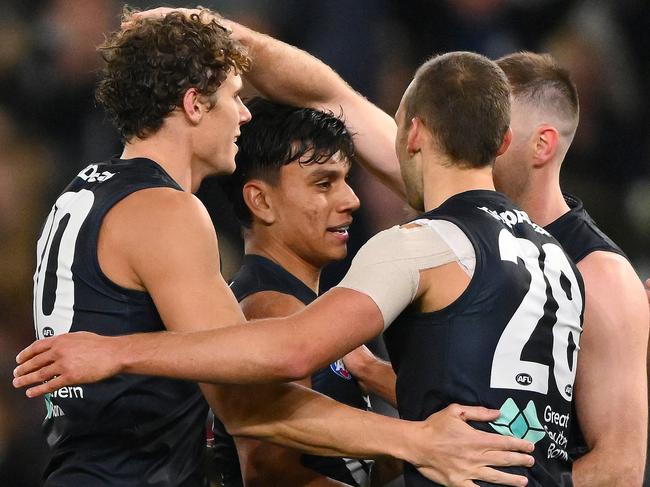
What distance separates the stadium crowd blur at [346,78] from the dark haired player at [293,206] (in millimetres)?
1840

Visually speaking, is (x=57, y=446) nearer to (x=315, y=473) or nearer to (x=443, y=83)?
(x=315, y=473)

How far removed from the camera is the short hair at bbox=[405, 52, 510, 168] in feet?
9.14

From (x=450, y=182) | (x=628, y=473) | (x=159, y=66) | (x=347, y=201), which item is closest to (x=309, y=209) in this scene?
(x=347, y=201)

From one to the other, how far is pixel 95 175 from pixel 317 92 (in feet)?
4.52

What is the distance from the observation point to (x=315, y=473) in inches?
127

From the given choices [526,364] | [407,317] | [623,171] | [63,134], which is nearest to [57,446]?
[407,317]

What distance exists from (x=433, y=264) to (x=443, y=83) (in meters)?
0.59

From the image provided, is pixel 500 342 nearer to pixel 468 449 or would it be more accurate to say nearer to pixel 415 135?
pixel 468 449

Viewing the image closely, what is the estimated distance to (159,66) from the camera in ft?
10.4

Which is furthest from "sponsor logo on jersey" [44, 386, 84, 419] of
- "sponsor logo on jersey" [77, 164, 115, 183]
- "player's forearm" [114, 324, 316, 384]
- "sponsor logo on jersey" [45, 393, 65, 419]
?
"sponsor logo on jersey" [77, 164, 115, 183]

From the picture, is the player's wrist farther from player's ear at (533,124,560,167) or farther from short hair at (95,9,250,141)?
player's ear at (533,124,560,167)

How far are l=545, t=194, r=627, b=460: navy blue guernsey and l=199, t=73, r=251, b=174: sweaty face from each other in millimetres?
1140

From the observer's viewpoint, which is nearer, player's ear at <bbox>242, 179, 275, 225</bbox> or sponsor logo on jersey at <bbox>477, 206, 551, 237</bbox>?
sponsor logo on jersey at <bbox>477, 206, 551, 237</bbox>

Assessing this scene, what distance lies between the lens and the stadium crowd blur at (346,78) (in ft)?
18.3
